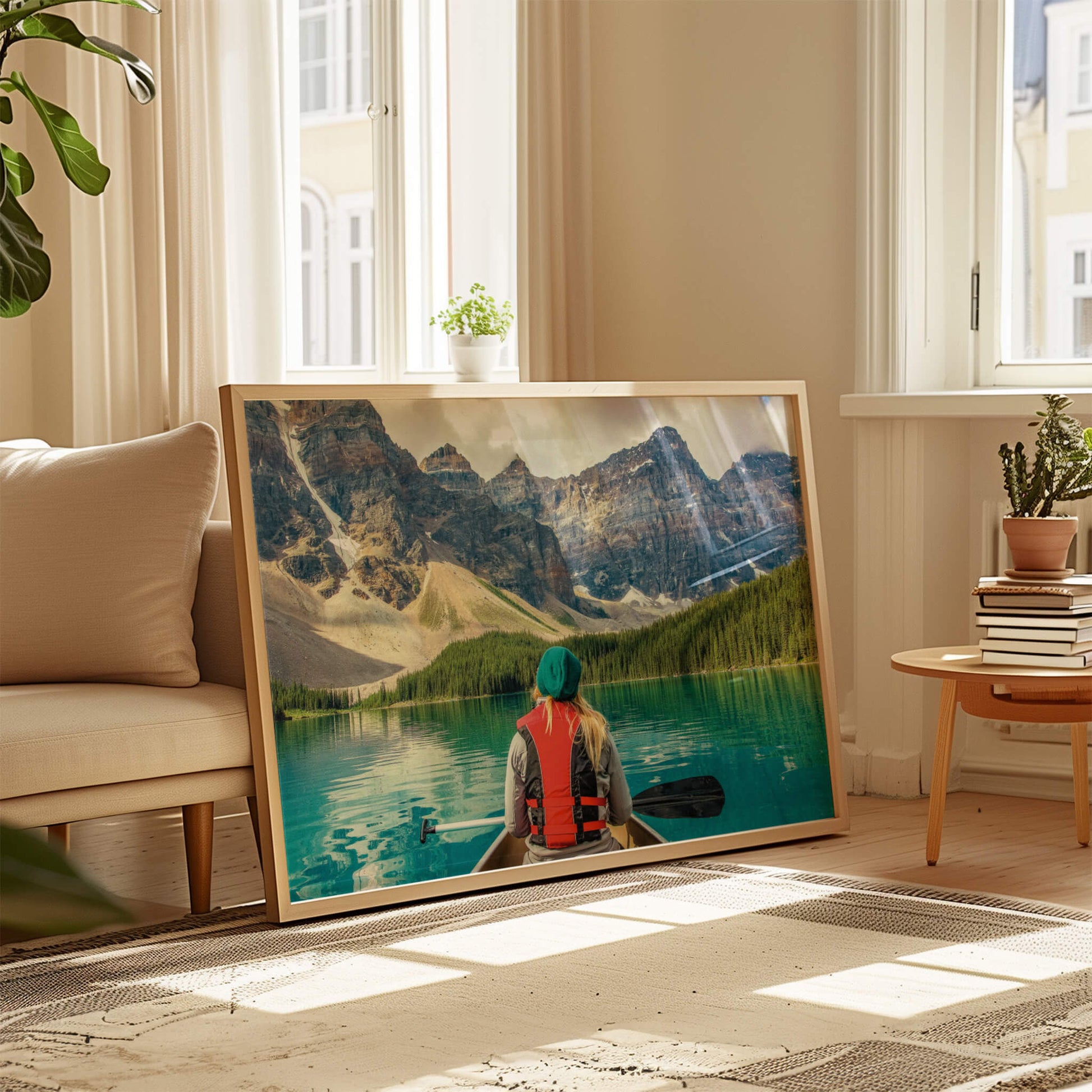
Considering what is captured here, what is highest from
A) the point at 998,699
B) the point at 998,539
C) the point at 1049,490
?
the point at 1049,490

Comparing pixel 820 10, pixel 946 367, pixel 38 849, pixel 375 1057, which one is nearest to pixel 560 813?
pixel 375 1057

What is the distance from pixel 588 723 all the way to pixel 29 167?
4.90 feet

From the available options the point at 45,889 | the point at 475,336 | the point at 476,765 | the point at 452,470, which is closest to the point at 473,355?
the point at 475,336

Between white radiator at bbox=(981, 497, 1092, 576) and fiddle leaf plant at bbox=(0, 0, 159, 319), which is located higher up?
fiddle leaf plant at bbox=(0, 0, 159, 319)

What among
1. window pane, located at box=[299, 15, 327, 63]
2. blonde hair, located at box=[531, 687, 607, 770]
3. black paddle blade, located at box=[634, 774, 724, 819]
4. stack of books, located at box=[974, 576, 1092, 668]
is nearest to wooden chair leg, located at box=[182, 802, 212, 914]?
blonde hair, located at box=[531, 687, 607, 770]

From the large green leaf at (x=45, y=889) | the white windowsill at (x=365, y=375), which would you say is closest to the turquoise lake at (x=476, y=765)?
the white windowsill at (x=365, y=375)

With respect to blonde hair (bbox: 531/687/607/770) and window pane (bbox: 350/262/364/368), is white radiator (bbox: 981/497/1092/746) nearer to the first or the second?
blonde hair (bbox: 531/687/607/770)

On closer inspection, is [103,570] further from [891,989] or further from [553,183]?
[553,183]

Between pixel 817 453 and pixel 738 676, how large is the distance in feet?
3.05

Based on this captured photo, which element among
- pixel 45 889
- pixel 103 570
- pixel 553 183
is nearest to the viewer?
pixel 45 889

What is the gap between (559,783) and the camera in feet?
9.25

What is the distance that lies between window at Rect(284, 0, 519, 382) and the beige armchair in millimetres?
1611

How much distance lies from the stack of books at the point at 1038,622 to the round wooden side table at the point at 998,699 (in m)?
0.03

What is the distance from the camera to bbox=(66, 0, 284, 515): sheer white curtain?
389 centimetres
